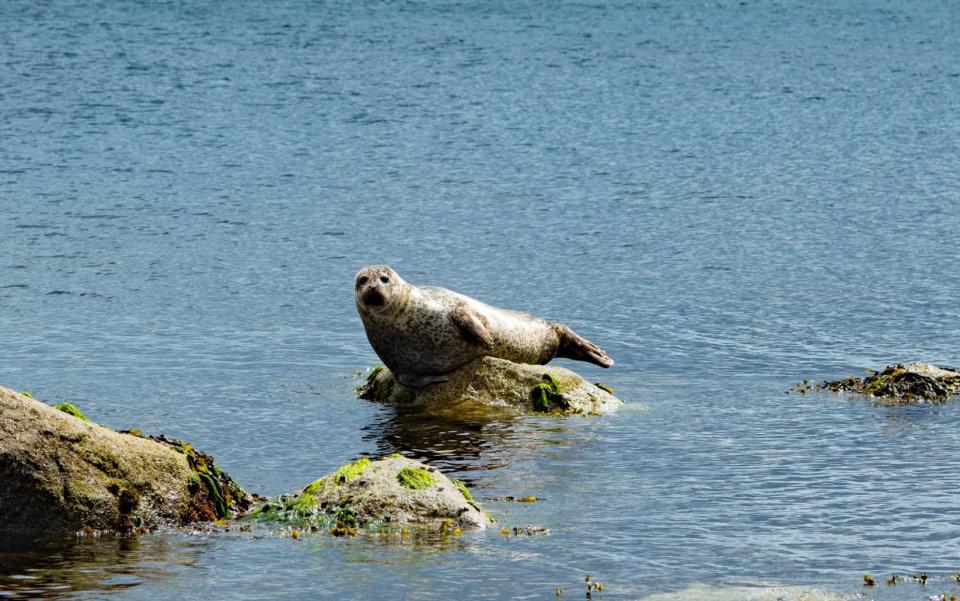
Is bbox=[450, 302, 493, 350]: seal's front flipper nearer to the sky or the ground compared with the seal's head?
nearer to the ground

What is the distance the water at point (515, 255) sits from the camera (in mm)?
9836

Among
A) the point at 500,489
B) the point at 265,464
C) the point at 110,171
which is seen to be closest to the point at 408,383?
the point at 265,464

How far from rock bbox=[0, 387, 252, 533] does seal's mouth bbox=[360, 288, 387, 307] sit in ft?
14.3

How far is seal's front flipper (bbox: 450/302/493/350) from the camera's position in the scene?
14.5 m

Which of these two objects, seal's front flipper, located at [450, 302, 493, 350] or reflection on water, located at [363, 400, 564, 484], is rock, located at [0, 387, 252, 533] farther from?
seal's front flipper, located at [450, 302, 493, 350]

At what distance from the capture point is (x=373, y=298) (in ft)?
47.4

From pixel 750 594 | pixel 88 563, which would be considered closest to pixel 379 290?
pixel 88 563

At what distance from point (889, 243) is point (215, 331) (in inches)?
416

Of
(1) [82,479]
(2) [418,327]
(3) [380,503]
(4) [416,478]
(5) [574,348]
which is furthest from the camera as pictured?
(5) [574,348]

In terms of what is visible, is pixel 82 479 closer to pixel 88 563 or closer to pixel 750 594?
pixel 88 563

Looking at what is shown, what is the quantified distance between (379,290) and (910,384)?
4761 millimetres

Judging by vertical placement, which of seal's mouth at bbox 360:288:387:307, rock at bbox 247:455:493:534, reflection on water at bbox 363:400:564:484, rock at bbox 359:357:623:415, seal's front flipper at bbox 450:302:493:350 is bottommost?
rock at bbox 247:455:493:534

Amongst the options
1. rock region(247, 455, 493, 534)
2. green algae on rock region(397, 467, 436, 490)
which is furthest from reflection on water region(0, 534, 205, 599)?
green algae on rock region(397, 467, 436, 490)

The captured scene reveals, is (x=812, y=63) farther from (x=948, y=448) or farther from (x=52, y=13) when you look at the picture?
(x=948, y=448)
